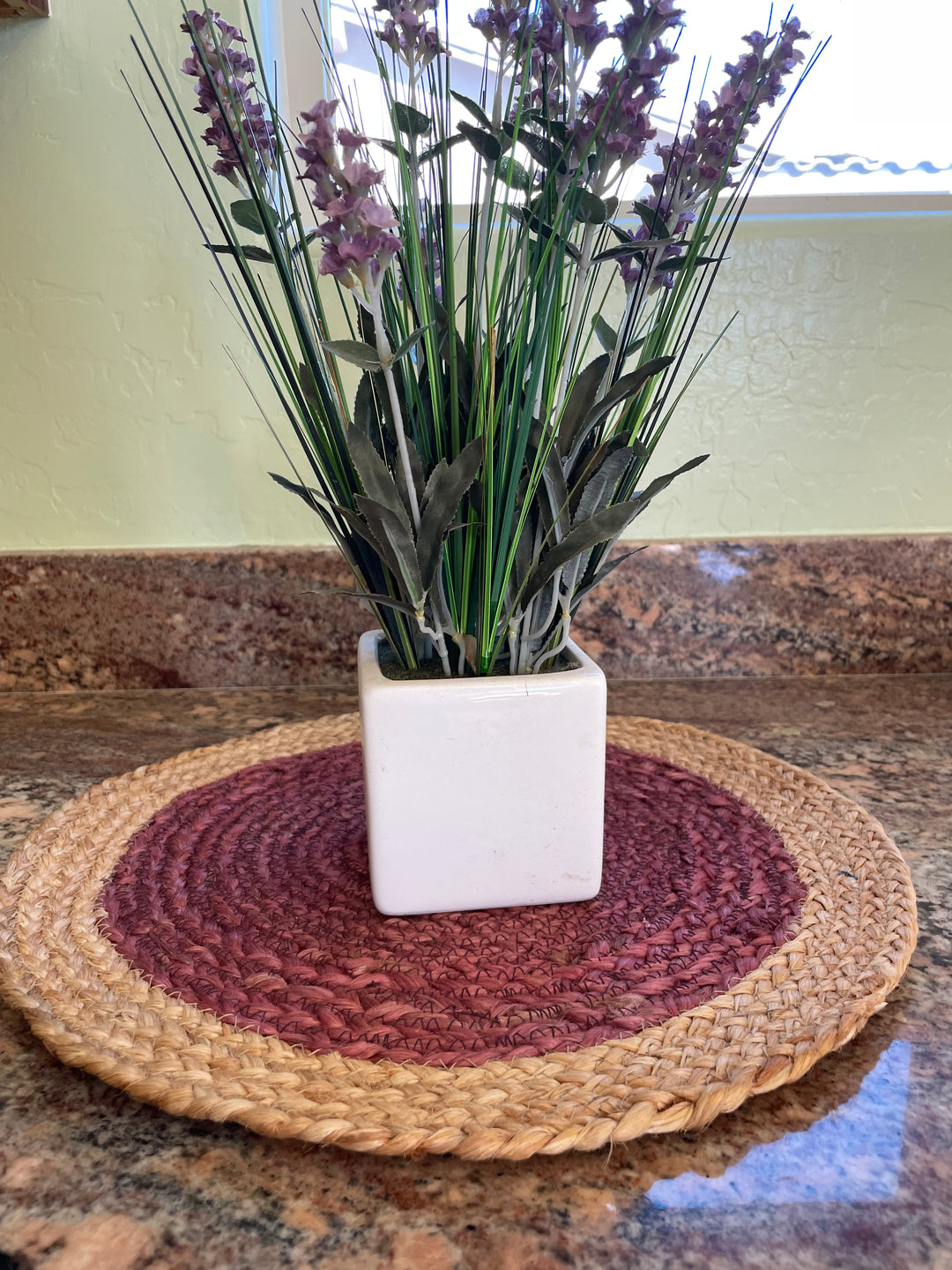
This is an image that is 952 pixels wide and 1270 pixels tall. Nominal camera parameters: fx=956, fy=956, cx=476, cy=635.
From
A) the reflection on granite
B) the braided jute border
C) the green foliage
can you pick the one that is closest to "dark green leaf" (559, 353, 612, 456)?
the green foliage

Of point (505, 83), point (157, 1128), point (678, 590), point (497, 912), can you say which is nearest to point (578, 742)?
point (497, 912)

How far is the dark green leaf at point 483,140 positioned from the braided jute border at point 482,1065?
1.13 feet

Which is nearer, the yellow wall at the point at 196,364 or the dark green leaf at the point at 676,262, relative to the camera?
the dark green leaf at the point at 676,262

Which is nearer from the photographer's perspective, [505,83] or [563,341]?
[563,341]

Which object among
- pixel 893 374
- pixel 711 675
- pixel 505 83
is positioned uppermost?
pixel 505 83

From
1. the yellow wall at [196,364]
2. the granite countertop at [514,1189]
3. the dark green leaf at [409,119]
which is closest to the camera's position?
the granite countertop at [514,1189]

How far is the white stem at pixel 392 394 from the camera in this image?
344 mm

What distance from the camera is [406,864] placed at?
1.43ft

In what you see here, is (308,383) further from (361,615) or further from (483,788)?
(361,615)

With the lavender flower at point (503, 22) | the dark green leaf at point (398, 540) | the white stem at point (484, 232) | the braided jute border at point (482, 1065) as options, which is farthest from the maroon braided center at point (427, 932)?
the lavender flower at point (503, 22)

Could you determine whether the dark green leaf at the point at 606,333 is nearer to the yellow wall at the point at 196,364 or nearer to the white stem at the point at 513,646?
the white stem at the point at 513,646

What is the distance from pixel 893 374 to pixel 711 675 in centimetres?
30

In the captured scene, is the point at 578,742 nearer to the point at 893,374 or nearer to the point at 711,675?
the point at 711,675

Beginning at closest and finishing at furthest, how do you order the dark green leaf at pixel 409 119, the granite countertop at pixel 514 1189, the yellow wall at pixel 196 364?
→ the granite countertop at pixel 514 1189 → the dark green leaf at pixel 409 119 → the yellow wall at pixel 196 364
